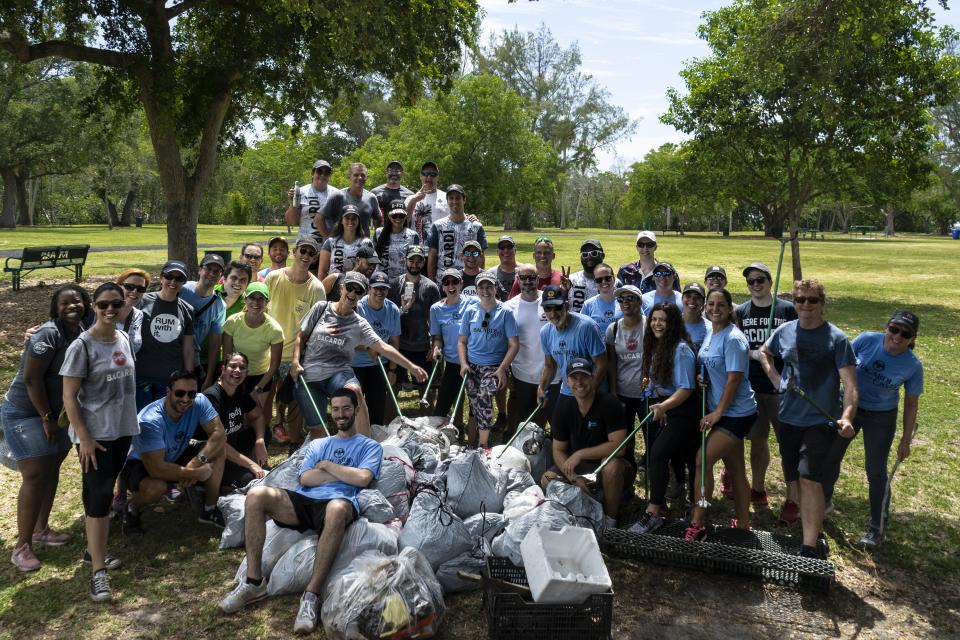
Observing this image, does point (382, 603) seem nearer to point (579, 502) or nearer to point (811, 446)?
point (579, 502)

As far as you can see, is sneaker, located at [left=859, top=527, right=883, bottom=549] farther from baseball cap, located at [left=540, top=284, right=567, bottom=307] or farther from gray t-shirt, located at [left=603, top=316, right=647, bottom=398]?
baseball cap, located at [left=540, top=284, right=567, bottom=307]

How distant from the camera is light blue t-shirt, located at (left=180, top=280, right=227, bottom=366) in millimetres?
6176

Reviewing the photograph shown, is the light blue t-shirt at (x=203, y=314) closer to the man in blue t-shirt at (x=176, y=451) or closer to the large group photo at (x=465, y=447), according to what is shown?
the large group photo at (x=465, y=447)

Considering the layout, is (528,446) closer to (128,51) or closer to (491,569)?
(491,569)

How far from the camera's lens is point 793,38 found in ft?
23.1

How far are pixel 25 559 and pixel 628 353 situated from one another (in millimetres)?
4602

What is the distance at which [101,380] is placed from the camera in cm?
434

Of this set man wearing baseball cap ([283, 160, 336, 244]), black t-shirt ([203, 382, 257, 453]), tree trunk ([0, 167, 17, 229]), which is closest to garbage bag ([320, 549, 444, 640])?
black t-shirt ([203, 382, 257, 453])

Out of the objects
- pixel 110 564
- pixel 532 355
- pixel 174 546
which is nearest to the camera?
pixel 110 564

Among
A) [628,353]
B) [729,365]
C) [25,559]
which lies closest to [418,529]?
[628,353]

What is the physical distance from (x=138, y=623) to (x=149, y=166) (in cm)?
5333

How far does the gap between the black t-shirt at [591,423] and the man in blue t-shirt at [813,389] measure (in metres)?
1.15

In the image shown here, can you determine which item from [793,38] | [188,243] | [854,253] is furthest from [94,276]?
[854,253]

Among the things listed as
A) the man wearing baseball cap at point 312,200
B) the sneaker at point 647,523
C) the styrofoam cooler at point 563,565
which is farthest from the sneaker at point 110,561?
the man wearing baseball cap at point 312,200
